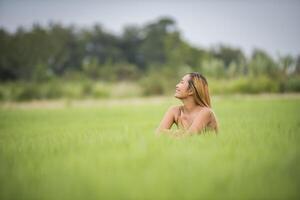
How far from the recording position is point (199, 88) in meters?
3.98

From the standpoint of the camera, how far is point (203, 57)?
4869 centimetres

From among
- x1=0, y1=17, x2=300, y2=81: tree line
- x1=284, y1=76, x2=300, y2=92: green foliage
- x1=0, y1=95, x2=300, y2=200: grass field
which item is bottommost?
x1=284, y1=76, x2=300, y2=92: green foliage

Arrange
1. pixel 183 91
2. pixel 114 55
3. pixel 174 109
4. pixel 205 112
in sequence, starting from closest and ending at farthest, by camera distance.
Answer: pixel 205 112, pixel 183 91, pixel 174 109, pixel 114 55

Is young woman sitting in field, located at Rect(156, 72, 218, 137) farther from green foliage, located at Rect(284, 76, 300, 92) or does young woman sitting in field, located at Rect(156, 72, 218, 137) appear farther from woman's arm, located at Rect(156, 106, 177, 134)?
green foliage, located at Rect(284, 76, 300, 92)

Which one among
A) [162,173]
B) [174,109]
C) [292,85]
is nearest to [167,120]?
[174,109]

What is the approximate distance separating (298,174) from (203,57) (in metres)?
47.7

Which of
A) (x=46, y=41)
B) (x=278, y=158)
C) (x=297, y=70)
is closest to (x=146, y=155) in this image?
(x=278, y=158)

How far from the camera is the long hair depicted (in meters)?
3.97

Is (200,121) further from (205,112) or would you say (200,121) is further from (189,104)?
(189,104)

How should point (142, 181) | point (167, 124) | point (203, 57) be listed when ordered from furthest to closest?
point (203, 57) → point (167, 124) → point (142, 181)

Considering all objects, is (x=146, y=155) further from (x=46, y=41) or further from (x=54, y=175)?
(x=46, y=41)

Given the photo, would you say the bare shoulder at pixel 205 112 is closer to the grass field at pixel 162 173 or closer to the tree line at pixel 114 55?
the grass field at pixel 162 173

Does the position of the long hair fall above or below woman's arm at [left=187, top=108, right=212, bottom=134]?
above

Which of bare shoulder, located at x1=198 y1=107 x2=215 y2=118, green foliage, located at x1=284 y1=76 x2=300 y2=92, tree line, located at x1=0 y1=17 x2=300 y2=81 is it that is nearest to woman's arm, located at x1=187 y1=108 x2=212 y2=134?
bare shoulder, located at x1=198 y1=107 x2=215 y2=118
